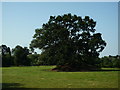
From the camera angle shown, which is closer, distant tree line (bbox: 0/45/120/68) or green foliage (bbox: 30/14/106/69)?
green foliage (bbox: 30/14/106/69)

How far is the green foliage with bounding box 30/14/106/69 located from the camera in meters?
41.7

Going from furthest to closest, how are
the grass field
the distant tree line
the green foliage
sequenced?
1. the distant tree line
2. the green foliage
3. the grass field

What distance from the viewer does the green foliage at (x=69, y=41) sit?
41.7 metres

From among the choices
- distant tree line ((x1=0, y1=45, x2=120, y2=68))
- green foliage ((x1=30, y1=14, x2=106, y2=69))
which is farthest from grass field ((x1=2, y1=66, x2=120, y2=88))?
distant tree line ((x1=0, y1=45, x2=120, y2=68))

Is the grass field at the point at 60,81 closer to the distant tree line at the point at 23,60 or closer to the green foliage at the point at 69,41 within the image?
the green foliage at the point at 69,41

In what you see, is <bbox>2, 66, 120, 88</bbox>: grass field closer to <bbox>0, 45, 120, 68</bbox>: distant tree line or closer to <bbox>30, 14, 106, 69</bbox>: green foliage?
<bbox>30, 14, 106, 69</bbox>: green foliage

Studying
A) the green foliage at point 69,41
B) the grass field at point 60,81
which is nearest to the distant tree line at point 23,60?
the green foliage at point 69,41

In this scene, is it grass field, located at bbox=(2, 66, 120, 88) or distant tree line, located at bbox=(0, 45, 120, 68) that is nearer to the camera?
grass field, located at bbox=(2, 66, 120, 88)

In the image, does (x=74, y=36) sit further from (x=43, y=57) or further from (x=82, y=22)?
(x=43, y=57)

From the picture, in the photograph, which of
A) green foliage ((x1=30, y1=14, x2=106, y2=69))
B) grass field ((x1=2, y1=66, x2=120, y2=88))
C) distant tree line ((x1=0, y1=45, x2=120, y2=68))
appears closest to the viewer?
grass field ((x1=2, y1=66, x2=120, y2=88))

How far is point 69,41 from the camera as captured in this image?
141 feet

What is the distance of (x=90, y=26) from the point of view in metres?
45.3

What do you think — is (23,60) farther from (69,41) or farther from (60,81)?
(60,81)

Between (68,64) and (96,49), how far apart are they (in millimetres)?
6510
